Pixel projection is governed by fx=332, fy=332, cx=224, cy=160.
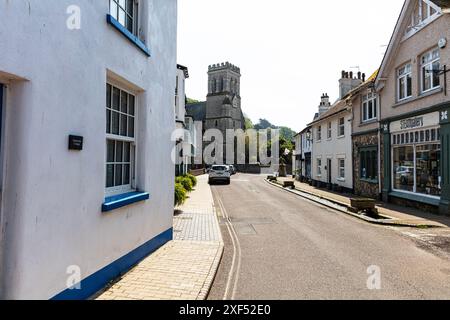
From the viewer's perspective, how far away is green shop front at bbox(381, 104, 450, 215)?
41.2 feet

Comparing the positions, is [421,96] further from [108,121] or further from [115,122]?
[108,121]

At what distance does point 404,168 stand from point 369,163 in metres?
3.43

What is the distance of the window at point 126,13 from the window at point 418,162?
12247 millimetres

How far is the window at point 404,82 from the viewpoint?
611 inches

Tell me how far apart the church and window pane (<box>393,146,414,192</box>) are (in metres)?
64.3

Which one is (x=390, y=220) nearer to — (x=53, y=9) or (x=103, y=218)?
(x=103, y=218)

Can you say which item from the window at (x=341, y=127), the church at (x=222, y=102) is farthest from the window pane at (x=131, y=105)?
the church at (x=222, y=102)

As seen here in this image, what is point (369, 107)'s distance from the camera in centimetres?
1962

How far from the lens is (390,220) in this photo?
37.2 feet

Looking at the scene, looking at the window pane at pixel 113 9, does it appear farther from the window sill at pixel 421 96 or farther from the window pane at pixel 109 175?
the window sill at pixel 421 96

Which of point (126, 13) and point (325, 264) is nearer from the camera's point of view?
point (126, 13)

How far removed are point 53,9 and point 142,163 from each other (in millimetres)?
3179

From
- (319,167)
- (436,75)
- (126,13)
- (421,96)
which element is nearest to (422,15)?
(436,75)
